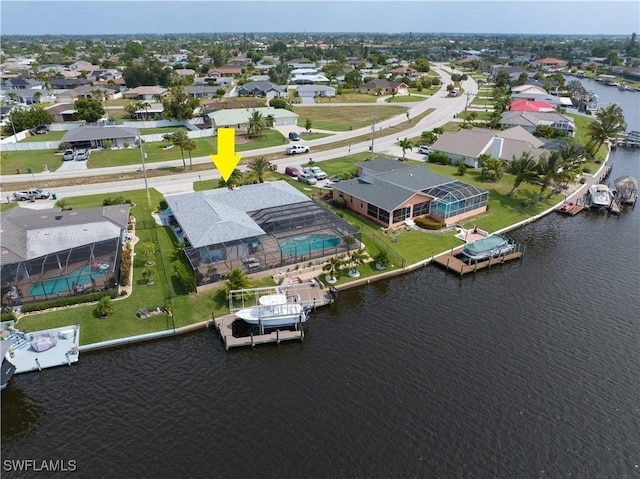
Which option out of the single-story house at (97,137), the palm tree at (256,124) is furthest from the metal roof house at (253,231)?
the single-story house at (97,137)

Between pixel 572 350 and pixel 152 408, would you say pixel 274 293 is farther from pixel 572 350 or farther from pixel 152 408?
pixel 572 350

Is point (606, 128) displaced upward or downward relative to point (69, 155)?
upward

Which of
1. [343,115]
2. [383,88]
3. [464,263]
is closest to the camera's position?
[464,263]

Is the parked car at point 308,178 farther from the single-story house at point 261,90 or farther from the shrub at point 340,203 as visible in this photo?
the single-story house at point 261,90

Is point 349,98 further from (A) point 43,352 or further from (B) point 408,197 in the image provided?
(A) point 43,352

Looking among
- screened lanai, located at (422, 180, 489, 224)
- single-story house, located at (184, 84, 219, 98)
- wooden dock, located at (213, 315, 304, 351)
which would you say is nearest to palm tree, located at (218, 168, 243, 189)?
screened lanai, located at (422, 180, 489, 224)

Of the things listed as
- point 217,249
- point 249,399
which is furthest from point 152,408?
point 217,249

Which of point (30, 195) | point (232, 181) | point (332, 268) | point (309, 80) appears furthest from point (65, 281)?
point (309, 80)
